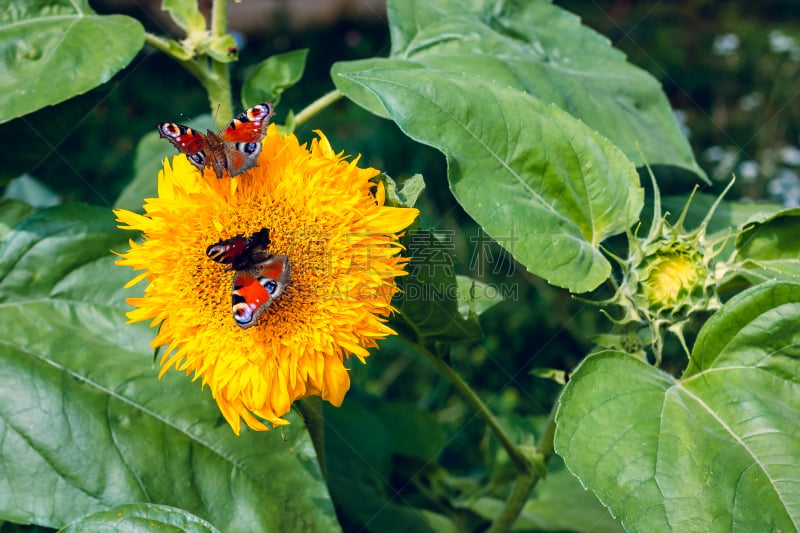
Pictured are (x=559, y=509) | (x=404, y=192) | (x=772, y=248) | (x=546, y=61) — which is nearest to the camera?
(x=404, y=192)

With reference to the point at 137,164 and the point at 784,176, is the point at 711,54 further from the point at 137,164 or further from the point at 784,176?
the point at 137,164

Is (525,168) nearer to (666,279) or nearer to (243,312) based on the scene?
(666,279)

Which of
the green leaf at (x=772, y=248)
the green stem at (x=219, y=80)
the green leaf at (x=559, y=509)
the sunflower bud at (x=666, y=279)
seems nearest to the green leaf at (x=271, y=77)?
the green stem at (x=219, y=80)

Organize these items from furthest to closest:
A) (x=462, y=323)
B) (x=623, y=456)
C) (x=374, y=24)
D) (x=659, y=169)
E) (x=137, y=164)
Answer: (x=374, y=24) < (x=659, y=169) < (x=137, y=164) < (x=462, y=323) < (x=623, y=456)

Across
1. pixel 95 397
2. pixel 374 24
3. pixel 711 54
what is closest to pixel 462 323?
pixel 95 397

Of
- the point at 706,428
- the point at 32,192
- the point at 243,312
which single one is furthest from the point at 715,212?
the point at 32,192

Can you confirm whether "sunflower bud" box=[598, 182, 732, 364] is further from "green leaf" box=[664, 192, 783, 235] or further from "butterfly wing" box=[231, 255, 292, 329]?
"butterfly wing" box=[231, 255, 292, 329]

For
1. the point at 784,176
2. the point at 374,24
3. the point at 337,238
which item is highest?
the point at 337,238
